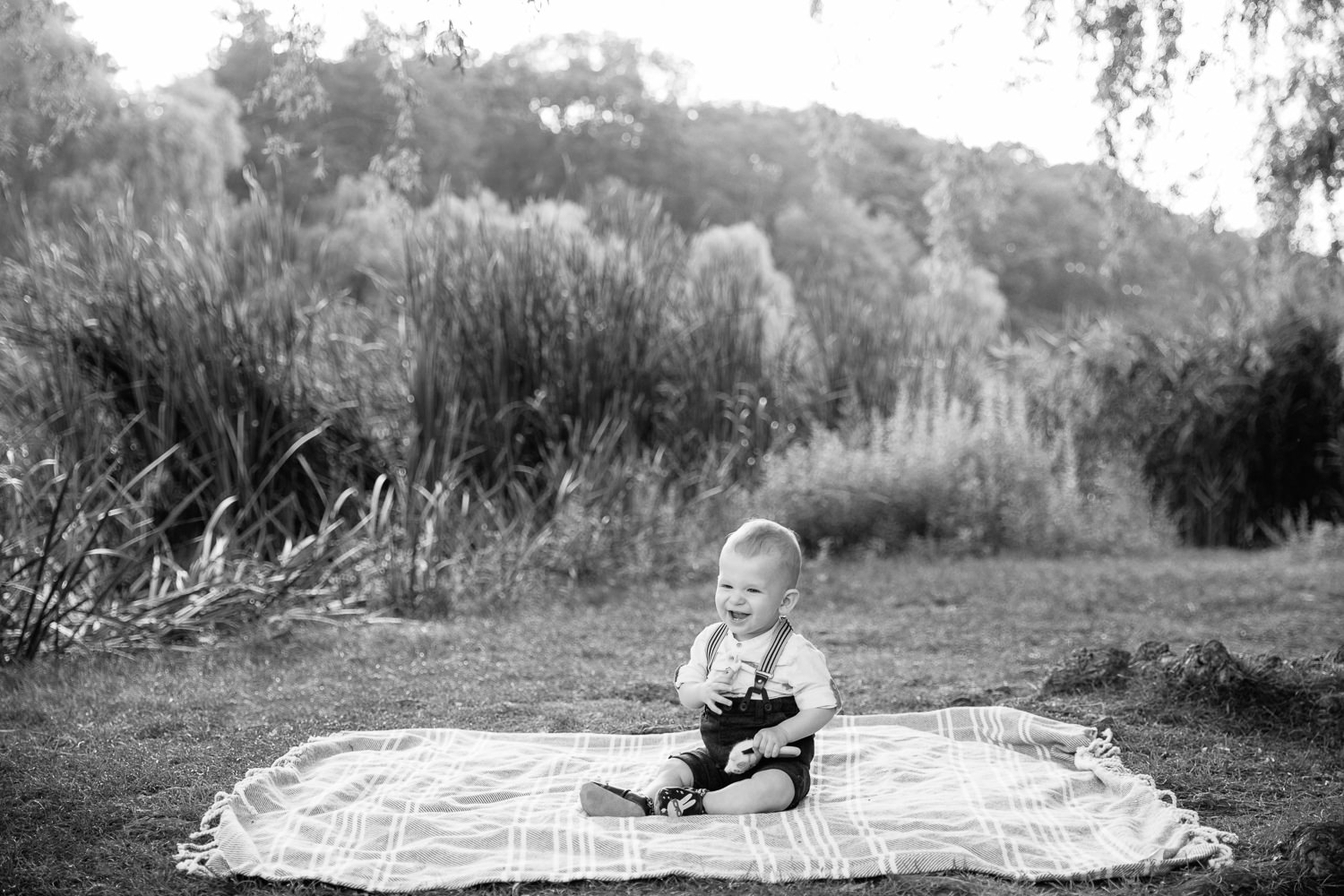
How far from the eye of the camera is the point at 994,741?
11.2ft

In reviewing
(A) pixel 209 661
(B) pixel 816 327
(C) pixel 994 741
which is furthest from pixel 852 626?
(B) pixel 816 327

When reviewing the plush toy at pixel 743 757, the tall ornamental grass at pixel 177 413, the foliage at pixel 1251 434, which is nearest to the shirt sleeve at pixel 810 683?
the plush toy at pixel 743 757

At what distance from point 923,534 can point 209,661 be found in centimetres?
515

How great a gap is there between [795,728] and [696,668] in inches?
11.9

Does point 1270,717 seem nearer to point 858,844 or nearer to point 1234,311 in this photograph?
point 858,844

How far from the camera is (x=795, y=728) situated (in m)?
2.80

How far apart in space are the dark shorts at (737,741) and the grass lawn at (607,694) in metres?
0.46

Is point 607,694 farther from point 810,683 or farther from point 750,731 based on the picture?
point 810,683

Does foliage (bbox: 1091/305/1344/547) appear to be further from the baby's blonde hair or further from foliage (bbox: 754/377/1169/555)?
the baby's blonde hair

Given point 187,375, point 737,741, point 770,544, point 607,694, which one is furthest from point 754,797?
point 187,375

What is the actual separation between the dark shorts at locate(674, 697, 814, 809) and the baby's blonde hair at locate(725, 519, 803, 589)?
0.30m

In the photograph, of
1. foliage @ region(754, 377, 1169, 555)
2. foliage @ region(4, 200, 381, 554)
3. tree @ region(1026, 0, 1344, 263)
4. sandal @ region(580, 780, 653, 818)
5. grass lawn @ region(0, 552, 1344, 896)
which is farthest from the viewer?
foliage @ region(754, 377, 1169, 555)

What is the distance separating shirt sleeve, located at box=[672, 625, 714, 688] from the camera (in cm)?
294

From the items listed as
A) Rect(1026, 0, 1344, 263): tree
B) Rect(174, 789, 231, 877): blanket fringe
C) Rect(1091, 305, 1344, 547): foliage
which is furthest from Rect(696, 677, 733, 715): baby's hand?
Rect(1091, 305, 1344, 547): foliage
